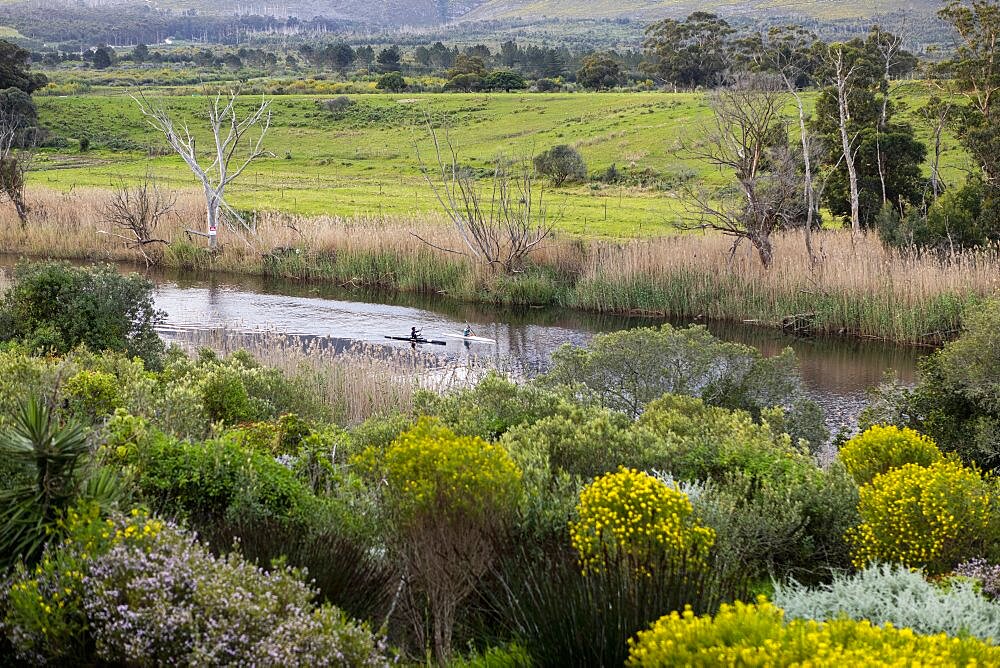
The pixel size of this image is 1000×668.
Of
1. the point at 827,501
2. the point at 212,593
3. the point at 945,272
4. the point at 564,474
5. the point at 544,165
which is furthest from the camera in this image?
the point at 544,165

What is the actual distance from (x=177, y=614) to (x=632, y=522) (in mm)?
2653

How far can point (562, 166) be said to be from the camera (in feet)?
176

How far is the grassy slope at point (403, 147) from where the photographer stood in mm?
43750

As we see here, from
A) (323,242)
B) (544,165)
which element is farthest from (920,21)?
(323,242)

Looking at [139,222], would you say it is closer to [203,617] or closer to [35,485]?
[35,485]

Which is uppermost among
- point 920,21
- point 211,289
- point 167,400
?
point 920,21

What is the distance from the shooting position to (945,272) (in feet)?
80.0

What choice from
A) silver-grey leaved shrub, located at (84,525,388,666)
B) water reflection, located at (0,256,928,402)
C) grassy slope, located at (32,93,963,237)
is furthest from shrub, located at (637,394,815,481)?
grassy slope, located at (32,93,963,237)

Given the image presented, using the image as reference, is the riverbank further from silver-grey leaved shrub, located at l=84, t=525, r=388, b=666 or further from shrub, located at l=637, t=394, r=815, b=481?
silver-grey leaved shrub, located at l=84, t=525, r=388, b=666

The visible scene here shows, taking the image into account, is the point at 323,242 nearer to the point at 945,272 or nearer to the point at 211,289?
the point at 211,289

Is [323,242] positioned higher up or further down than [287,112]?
further down

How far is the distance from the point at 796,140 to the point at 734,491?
39.1 metres

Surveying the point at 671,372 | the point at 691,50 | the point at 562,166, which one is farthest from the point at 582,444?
the point at 691,50

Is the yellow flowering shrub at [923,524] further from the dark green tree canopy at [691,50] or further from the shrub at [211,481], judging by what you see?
the dark green tree canopy at [691,50]
